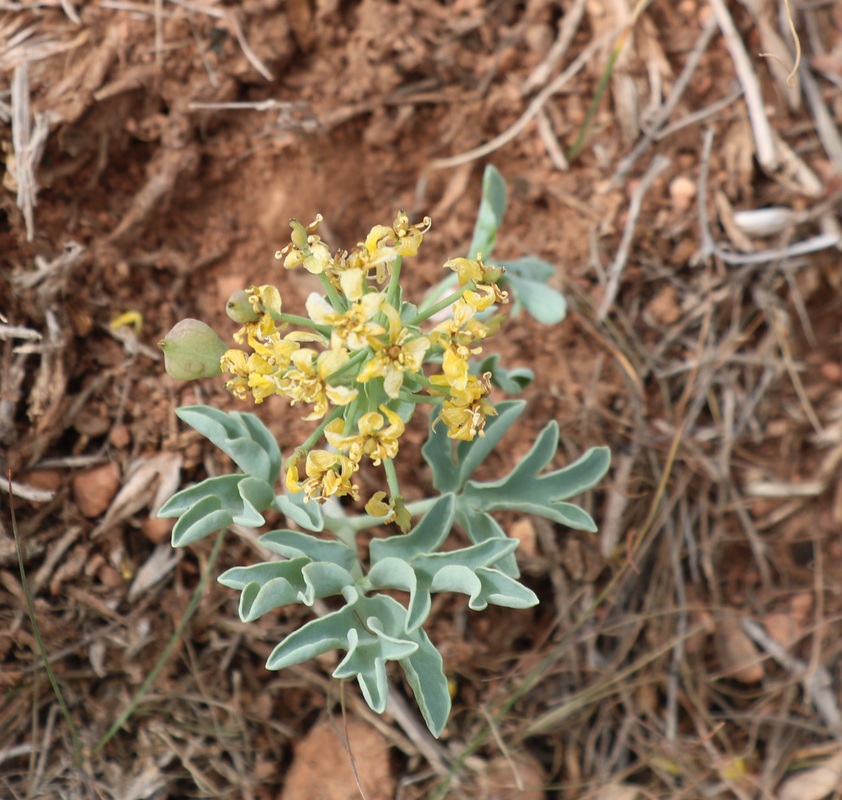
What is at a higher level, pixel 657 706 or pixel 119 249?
pixel 119 249

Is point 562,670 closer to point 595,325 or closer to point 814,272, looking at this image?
point 595,325

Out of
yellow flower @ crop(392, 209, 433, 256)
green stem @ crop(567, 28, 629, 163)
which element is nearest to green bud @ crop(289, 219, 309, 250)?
yellow flower @ crop(392, 209, 433, 256)

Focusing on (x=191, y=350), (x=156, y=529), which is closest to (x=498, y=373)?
(x=191, y=350)

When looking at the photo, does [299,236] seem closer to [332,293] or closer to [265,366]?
[332,293]

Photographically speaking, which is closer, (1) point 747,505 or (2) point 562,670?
(2) point 562,670

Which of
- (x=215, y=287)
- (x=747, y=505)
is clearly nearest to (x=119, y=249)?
(x=215, y=287)

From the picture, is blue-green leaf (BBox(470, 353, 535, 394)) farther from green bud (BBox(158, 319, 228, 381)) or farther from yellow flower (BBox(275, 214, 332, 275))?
green bud (BBox(158, 319, 228, 381))

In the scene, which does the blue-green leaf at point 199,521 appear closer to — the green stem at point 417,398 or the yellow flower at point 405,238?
the green stem at point 417,398
